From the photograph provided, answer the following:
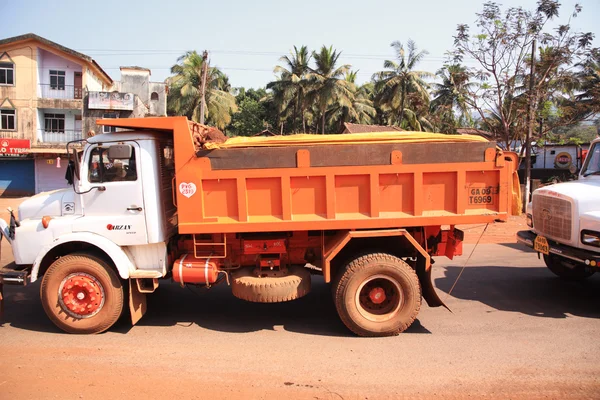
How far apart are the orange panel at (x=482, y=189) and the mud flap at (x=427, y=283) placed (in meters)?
0.86

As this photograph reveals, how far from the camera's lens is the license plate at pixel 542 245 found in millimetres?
5996

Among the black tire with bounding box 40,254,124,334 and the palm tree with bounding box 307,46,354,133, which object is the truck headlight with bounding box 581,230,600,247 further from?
the palm tree with bounding box 307,46,354,133

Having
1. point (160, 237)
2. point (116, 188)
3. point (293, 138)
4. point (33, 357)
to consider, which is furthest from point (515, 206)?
point (33, 357)

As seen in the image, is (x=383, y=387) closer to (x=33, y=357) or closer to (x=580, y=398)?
(x=580, y=398)

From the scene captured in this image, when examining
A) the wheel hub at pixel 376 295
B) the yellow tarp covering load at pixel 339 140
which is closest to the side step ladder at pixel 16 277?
the yellow tarp covering load at pixel 339 140

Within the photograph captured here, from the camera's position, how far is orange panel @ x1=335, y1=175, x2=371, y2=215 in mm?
4996

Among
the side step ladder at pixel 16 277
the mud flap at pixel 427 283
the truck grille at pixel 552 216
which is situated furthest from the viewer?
the truck grille at pixel 552 216

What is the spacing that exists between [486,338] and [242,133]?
40.1 meters

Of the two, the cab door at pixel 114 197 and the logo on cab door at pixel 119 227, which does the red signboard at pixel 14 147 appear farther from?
the logo on cab door at pixel 119 227

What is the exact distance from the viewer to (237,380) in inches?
157

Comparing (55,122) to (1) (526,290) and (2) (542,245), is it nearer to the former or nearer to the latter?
(1) (526,290)

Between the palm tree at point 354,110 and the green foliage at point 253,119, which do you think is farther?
the green foliage at point 253,119

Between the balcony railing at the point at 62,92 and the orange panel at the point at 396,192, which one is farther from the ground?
the balcony railing at the point at 62,92

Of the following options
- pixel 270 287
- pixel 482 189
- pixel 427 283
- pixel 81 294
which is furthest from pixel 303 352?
pixel 482 189
